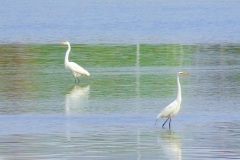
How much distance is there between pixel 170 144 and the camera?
16453mm

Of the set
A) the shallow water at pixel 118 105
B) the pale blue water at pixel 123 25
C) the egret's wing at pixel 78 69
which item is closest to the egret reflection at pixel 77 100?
the shallow water at pixel 118 105

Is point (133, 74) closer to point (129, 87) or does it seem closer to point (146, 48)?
point (129, 87)

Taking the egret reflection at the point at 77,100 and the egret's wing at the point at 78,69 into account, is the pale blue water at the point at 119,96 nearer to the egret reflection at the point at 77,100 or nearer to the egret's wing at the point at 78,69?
the egret reflection at the point at 77,100

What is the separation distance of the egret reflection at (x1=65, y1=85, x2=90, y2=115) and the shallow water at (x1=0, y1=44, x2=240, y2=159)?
0.02 metres

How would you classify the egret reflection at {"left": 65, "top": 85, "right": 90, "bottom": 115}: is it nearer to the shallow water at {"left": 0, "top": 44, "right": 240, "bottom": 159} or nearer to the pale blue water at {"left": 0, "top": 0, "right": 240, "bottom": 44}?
the shallow water at {"left": 0, "top": 44, "right": 240, "bottom": 159}

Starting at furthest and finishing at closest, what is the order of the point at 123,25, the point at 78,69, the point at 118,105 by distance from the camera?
the point at 123,25 < the point at 78,69 < the point at 118,105

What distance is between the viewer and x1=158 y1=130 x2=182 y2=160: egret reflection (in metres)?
15.4

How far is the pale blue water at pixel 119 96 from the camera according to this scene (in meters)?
16.1

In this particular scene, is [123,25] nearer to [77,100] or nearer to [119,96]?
[119,96]

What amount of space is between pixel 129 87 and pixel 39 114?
16.1ft

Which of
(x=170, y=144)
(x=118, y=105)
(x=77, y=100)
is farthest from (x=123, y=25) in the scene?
(x=170, y=144)

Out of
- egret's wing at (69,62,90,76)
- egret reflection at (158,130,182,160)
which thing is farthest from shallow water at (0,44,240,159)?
egret's wing at (69,62,90,76)

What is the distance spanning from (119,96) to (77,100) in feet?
3.32

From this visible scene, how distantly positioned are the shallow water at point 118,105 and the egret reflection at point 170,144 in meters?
0.02
